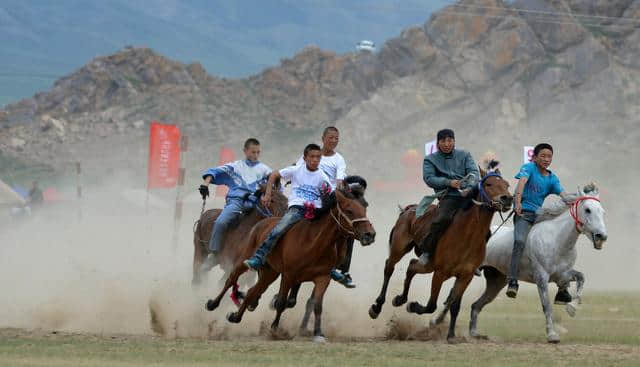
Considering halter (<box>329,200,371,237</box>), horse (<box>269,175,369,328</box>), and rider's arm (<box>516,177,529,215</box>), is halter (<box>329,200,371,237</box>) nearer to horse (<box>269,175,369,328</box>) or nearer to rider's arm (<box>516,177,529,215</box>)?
horse (<box>269,175,369,328</box>)

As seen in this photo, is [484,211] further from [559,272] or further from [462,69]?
[462,69]

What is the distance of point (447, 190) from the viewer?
15.9 meters

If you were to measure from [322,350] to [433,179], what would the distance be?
11.0 ft

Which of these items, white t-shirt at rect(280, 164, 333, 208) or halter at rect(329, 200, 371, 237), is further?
white t-shirt at rect(280, 164, 333, 208)

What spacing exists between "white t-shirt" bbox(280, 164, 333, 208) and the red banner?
68.8ft

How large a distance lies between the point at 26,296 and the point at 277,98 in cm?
8924

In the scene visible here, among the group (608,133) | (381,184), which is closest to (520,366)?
(381,184)

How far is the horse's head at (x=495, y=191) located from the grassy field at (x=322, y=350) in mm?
1823

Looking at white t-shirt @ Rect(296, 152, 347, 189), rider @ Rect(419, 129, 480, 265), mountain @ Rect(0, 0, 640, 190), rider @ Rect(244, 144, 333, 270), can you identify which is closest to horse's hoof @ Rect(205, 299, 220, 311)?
rider @ Rect(244, 144, 333, 270)

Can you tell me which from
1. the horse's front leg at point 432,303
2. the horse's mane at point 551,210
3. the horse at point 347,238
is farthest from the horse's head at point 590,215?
the horse at point 347,238

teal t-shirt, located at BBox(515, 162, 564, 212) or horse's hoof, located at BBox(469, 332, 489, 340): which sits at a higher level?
teal t-shirt, located at BBox(515, 162, 564, 212)

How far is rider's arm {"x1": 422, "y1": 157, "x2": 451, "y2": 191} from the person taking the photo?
15.8m

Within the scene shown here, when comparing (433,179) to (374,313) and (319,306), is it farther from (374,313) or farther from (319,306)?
(319,306)

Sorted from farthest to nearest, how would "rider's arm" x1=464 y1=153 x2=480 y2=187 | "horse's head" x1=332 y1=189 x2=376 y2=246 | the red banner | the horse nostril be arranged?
1. the red banner
2. "rider's arm" x1=464 y1=153 x2=480 y2=187
3. the horse nostril
4. "horse's head" x1=332 y1=189 x2=376 y2=246
